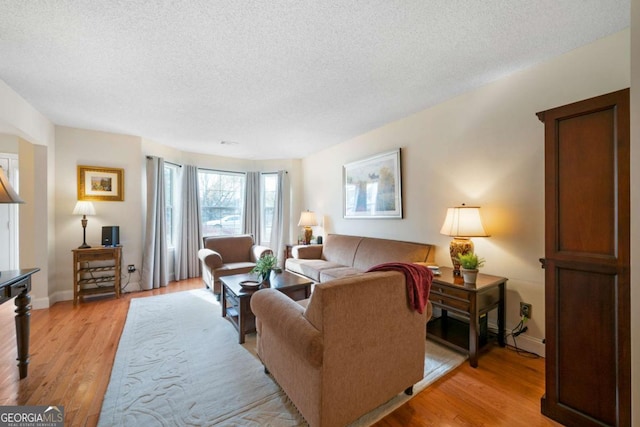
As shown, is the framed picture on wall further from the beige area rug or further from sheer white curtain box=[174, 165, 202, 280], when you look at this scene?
the beige area rug

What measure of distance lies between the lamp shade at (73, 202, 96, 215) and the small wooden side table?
4453 millimetres

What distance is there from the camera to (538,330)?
84.5 inches

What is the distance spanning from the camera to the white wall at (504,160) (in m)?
1.97

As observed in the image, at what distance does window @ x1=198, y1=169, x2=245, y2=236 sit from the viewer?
5266 mm

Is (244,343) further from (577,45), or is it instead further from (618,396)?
(577,45)

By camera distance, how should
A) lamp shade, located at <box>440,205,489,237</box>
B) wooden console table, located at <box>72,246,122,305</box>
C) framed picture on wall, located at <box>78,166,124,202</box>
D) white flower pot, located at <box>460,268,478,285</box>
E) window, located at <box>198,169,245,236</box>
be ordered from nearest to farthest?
white flower pot, located at <box>460,268,478,285</box> → lamp shade, located at <box>440,205,489,237</box> → wooden console table, located at <box>72,246,122,305</box> → framed picture on wall, located at <box>78,166,124,202</box> → window, located at <box>198,169,245,236</box>

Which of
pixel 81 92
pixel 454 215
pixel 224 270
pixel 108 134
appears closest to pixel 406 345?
pixel 454 215

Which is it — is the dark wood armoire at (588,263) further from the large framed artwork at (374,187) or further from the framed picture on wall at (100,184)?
the framed picture on wall at (100,184)

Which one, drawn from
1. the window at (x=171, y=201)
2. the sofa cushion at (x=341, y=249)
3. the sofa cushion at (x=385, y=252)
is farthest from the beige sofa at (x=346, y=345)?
the window at (x=171, y=201)

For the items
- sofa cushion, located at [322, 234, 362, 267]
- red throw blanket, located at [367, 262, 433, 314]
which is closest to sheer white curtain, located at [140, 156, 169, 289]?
sofa cushion, located at [322, 234, 362, 267]

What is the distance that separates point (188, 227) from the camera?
15.9 ft

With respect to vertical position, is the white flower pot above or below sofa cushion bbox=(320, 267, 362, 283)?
above

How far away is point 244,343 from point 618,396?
248 cm

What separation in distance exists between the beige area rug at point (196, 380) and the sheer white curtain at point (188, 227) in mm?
1996
